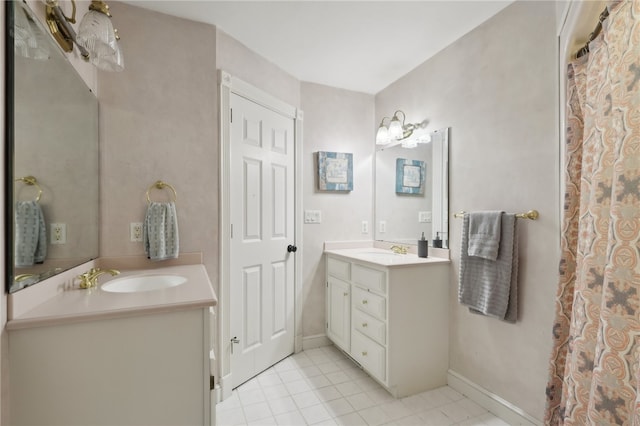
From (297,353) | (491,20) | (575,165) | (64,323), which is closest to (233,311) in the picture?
(297,353)

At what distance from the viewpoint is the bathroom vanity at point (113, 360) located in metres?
0.97

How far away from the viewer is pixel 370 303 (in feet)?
7.25

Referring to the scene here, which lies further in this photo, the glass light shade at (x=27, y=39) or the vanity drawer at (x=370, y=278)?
the vanity drawer at (x=370, y=278)

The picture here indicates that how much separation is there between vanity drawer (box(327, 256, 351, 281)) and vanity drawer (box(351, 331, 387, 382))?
0.45 meters

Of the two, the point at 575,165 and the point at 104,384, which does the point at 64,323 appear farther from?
the point at 575,165

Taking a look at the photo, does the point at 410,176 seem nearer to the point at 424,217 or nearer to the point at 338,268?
the point at 424,217

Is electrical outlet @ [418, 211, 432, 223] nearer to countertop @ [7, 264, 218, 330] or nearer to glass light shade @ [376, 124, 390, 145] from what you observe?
glass light shade @ [376, 124, 390, 145]

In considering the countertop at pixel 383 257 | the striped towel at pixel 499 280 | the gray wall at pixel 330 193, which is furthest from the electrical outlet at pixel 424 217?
the gray wall at pixel 330 193

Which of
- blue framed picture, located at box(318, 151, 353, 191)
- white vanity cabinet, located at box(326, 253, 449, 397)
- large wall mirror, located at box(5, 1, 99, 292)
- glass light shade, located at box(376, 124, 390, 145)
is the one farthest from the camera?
blue framed picture, located at box(318, 151, 353, 191)

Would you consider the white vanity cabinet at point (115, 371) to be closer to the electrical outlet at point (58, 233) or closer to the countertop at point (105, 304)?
the countertop at point (105, 304)

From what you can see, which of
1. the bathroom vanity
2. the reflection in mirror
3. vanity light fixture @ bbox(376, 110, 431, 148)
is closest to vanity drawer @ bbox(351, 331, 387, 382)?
the reflection in mirror

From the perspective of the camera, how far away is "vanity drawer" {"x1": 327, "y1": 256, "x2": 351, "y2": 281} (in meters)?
2.52

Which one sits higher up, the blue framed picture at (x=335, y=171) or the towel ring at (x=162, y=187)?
the blue framed picture at (x=335, y=171)

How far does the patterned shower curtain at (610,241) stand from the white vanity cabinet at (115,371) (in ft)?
4.14
